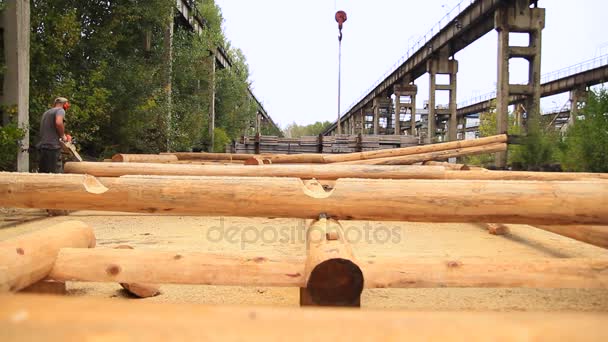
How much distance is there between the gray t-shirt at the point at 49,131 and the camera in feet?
21.0

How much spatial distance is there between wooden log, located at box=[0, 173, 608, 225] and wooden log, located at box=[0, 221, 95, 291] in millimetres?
527

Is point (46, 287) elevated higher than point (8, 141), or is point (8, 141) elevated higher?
point (8, 141)

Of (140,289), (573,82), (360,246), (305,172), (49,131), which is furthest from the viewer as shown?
(573,82)

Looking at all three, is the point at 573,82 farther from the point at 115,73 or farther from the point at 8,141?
the point at 8,141

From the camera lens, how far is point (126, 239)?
15.5 ft

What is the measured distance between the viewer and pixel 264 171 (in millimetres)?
5656

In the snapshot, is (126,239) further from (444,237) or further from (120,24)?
(120,24)

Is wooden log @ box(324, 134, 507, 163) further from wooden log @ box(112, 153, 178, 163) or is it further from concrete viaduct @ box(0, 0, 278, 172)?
concrete viaduct @ box(0, 0, 278, 172)

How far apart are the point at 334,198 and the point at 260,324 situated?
77.5 inches

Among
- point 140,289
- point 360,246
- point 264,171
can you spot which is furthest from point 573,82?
point 140,289

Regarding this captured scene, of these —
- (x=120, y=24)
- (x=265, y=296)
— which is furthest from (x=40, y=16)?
(x=265, y=296)

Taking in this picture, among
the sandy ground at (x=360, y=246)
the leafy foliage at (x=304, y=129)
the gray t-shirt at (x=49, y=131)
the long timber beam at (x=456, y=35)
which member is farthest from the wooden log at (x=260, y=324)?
the leafy foliage at (x=304, y=129)

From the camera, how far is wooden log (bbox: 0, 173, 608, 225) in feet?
8.75

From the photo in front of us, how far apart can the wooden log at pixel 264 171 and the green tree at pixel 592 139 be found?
9526mm
